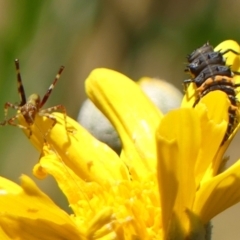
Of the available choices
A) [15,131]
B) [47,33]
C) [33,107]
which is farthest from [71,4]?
[33,107]

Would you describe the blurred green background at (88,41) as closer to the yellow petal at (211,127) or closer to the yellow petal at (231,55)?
the yellow petal at (231,55)

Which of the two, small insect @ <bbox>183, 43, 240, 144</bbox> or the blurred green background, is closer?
small insect @ <bbox>183, 43, 240, 144</bbox>

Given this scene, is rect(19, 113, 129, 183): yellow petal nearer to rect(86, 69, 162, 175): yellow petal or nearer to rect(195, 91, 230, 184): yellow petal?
rect(86, 69, 162, 175): yellow petal

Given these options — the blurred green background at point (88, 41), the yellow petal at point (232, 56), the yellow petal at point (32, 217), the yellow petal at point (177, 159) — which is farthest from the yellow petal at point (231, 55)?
the blurred green background at point (88, 41)

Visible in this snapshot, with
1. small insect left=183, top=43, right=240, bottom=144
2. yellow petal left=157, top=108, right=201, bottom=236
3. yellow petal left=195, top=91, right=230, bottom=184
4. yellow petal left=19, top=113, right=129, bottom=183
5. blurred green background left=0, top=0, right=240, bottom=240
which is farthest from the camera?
blurred green background left=0, top=0, right=240, bottom=240

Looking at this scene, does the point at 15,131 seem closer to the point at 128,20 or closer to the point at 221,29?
the point at 221,29

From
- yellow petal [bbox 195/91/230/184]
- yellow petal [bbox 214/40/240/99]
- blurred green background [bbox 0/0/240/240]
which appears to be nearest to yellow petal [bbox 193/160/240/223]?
yellow petal [bbox 195/91/230/184]
